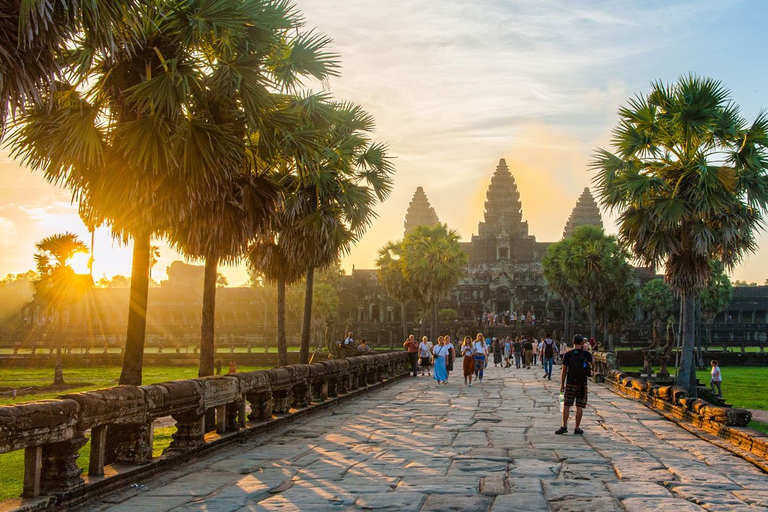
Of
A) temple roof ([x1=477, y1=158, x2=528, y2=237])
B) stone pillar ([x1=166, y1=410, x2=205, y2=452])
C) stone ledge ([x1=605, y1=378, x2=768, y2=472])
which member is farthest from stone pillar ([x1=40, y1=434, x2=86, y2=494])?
temple roof ([x1=477, y1=158, x2=528, y2=237])

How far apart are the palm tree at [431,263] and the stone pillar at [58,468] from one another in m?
39.8

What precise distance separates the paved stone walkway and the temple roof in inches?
3561

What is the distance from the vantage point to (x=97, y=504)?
6.60 m

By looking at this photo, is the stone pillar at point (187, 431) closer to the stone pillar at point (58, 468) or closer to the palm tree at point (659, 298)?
the stone pillar at point (58, 468)

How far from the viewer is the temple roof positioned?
103 m

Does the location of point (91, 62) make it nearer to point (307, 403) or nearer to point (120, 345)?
point (307, 403)

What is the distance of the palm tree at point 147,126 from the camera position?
386 inches

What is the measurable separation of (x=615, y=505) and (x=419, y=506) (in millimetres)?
1624

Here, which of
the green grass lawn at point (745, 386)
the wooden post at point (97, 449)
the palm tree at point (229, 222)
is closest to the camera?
the wooden post at point (97, 449)

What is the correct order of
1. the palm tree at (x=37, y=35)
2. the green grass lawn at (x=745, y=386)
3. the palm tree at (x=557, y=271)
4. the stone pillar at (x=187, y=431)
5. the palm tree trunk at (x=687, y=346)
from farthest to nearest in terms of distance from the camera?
the palm tree at (x=557, y=271)
the green grass lawn at (x=745, y=386)
the palm tree trunk at (x=687, y=346)
the stone pillar at (x=187, y=431)
the palm tree at (x=37, y=35)

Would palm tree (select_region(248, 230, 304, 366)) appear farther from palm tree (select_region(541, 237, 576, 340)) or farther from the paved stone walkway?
palm tree (select_region(541, 237, 576, 340))

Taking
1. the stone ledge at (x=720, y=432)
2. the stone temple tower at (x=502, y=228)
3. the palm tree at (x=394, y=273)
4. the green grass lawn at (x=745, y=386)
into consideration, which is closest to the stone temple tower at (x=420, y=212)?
the stone temple tower at (x=502, y=228)

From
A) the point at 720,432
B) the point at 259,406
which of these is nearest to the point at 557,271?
the point at 720,432

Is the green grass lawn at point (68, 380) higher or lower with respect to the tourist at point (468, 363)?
lower
